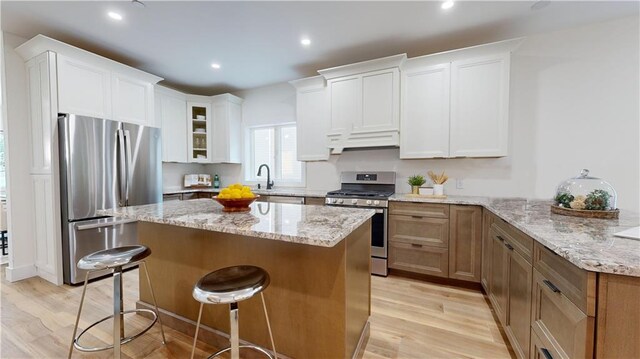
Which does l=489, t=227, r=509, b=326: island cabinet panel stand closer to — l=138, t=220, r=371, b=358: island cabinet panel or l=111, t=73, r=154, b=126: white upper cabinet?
l=138, t=220, r=371, b=358: island cabinet panel

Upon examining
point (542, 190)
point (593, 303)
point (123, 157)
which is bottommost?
point (593, 303)

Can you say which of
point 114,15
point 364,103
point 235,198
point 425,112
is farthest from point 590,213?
point 114,15

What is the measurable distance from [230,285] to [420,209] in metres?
2.26

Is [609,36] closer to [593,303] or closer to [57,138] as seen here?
[593,303]

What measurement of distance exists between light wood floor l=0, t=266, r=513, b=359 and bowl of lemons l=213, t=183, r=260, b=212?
96 centimetres

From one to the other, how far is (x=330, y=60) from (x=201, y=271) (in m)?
2.94

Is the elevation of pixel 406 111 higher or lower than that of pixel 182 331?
higher

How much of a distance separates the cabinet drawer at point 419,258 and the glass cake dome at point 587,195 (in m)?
1.19

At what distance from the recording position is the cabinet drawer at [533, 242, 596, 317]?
0.90 meters

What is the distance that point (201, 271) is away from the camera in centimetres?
182

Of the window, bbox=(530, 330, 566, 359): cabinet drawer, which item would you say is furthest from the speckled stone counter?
the window

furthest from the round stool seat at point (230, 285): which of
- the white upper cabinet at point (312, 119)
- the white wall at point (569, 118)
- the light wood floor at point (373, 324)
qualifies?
the white wall at point (569, 118)

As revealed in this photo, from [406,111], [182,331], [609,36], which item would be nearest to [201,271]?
[182,331]

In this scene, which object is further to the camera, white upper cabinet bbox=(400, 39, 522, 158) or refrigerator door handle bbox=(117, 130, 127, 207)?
refrigerator door handle bbox=(117, 130, 127, 207)
